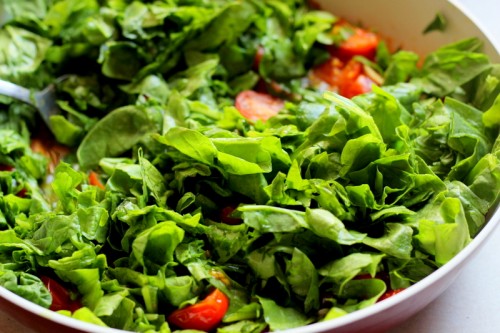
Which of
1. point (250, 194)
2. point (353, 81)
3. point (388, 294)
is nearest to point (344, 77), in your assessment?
point (353, 81)

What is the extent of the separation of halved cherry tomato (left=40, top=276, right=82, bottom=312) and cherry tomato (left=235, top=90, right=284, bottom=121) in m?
0.56

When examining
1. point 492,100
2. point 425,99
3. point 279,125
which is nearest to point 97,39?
point 279,125

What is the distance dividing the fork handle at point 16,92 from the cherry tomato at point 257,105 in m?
0.43

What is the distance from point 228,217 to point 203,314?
187mm

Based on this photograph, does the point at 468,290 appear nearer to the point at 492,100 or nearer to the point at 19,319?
the point at 492,100

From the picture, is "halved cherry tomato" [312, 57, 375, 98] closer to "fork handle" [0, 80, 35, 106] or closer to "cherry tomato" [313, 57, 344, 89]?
"cherry tomato" [313, 57, 344, 89]

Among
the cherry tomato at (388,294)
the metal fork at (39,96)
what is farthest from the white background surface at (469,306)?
the metal fork at (39,96)

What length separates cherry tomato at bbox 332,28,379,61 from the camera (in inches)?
61.9

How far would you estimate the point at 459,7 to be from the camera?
4.70 ft

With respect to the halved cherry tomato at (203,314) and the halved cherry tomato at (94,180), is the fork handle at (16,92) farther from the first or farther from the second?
the halved cherry tomato at (203,314)

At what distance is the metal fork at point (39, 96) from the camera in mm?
1444

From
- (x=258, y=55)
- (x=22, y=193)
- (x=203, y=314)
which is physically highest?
(x=258, y=55)

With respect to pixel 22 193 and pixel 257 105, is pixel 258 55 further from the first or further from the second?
pixel 22 193

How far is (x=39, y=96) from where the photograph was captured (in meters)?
1.50
